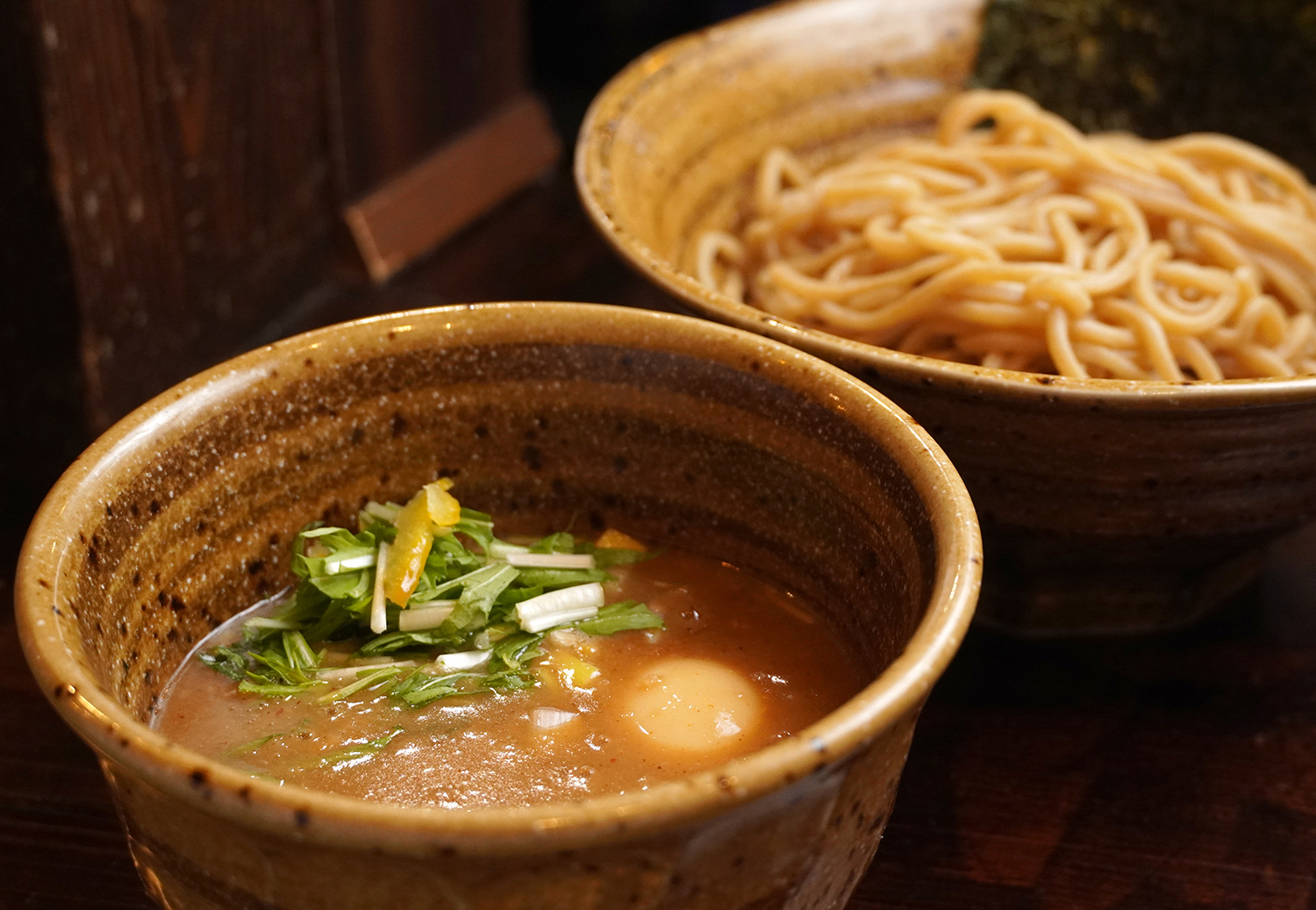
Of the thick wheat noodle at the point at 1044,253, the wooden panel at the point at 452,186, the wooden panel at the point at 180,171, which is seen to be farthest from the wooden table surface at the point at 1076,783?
the wooden panel at the point at 452,186

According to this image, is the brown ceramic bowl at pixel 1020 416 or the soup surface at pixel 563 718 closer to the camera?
the soup surface at pixel 563 718

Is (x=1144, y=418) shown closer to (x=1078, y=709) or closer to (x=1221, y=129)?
(x=1078, y=709)

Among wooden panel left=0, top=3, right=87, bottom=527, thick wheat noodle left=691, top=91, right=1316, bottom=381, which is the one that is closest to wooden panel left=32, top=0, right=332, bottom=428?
wooden panel left=0, top=3, right=87, bottom=527

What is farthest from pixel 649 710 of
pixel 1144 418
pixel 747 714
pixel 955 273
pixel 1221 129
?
pixel 1221 129

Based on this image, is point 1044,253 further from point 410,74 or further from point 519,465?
point 410,74

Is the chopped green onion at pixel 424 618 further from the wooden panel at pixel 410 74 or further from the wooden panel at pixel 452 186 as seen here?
the wooden panel at pixel 410 74

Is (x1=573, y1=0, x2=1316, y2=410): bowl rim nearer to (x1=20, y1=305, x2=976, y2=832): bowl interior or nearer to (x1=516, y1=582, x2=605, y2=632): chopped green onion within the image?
(x1=20, y1=305, x2=976, y2=832): bowl interior

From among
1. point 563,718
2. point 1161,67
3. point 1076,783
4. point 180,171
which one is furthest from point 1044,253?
point 180,171
